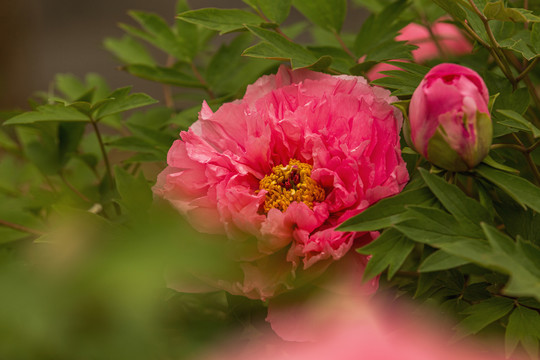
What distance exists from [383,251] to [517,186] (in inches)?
2.7

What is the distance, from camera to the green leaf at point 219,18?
351 mm

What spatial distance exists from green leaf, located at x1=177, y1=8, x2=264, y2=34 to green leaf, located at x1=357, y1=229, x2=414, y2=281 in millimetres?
164

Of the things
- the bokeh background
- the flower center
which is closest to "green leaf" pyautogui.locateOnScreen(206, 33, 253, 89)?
the flower center

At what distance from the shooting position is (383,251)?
0.25 m

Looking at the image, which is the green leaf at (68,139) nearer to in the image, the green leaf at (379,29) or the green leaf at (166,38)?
the green leaf at (166,38)

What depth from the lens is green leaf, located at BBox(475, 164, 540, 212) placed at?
257 millimetres

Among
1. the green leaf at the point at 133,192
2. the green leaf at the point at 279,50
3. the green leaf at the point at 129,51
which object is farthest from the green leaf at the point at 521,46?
the green leaf at the point at 129,51

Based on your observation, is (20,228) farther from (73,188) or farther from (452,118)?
(452,118)

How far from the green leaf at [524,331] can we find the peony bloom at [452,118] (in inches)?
2.8

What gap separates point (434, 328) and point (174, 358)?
0.13 meters

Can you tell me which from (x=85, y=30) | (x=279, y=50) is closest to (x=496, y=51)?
(x=279, y=50)

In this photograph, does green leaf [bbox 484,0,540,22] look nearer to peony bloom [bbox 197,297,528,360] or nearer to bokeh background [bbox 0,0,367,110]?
peony bloom [bbox 197,297,528,360]

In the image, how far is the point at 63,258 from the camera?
5.3 inches

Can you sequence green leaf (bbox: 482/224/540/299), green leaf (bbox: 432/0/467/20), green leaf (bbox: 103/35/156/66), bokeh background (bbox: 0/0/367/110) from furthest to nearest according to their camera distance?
bokeh background (bbox: 0/0/367/110)
green leaf (bbox: 103/35/156/66)
green leaf (bbox: 432/0/467/20)
green leaf (bbox: 482/224/540/299)
